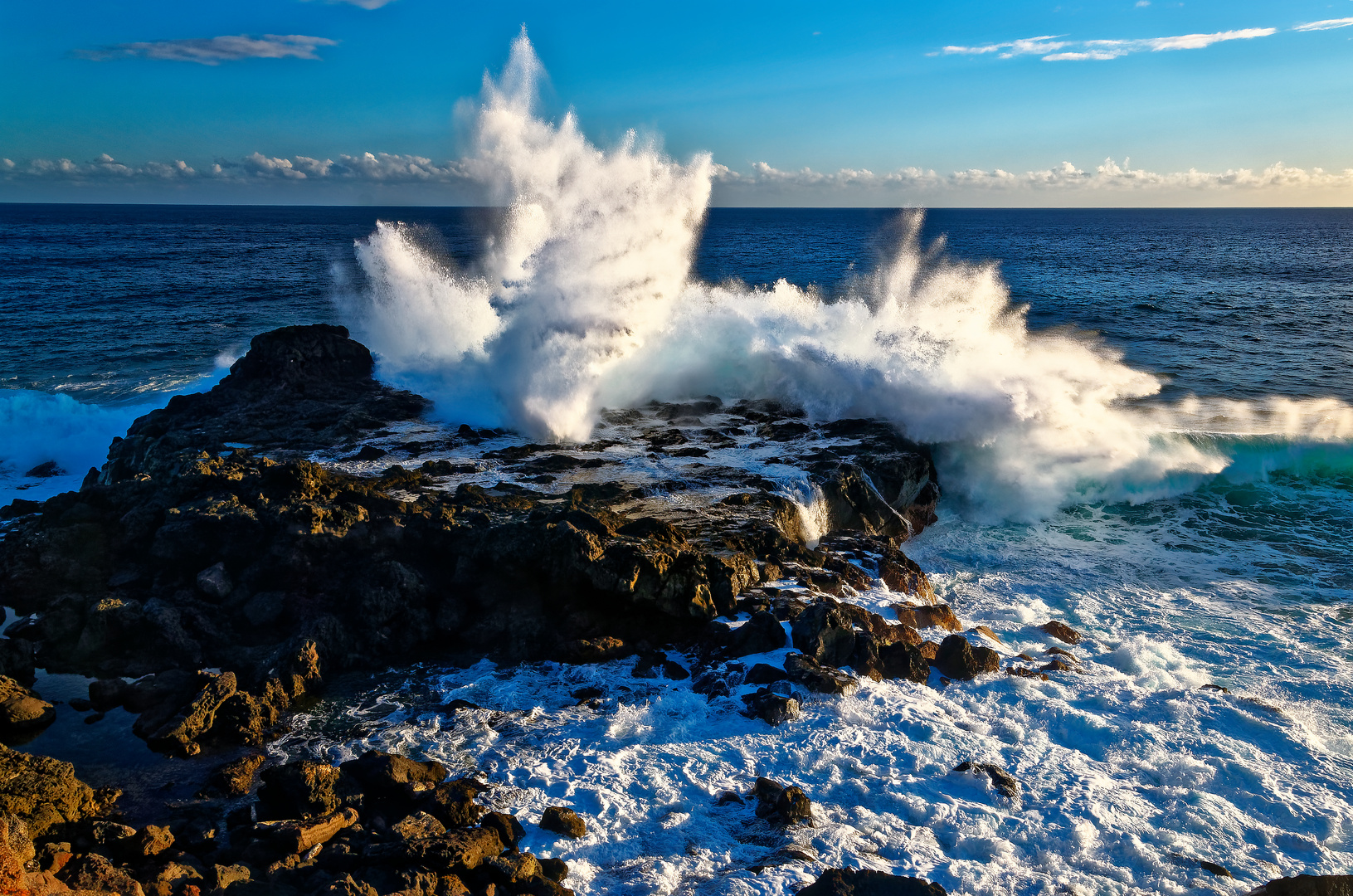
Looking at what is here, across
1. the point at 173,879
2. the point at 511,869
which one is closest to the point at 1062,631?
the point at 511,869

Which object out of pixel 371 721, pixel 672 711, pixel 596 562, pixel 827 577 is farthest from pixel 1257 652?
pixel 371 721

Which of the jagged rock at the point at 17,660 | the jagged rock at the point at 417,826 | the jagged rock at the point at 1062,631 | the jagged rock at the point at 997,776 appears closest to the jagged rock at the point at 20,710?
the jagged rock at the point at 17,660

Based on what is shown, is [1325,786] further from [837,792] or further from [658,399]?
[658,399]

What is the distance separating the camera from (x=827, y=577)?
12266 millimetres

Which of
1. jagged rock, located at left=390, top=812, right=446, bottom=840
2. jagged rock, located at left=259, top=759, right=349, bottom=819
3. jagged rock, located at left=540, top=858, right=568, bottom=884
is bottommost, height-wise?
jagged rock, located at left=540, top=858, right=568, bottom=884

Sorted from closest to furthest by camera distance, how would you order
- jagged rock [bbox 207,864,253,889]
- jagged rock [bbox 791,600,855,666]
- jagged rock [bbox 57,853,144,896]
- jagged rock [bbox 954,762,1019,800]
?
jagged rock [bbox 57,853,144,896] → jagged rock [bbox 207,864,253,889] → jagged rock [bbox 954,762,1019,800] → jagged rock [bbox 791,600,855,666]

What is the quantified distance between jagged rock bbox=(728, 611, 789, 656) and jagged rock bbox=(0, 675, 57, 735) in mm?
7968

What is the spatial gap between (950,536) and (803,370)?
21.0 feet

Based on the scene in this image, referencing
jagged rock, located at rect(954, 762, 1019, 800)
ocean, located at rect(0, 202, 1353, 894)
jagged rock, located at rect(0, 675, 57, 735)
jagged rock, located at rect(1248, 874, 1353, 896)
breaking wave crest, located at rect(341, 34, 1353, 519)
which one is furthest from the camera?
breaking wave crest, located at rect(341, 34, 1353, 519)

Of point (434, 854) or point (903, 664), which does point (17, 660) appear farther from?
point (903, 664)

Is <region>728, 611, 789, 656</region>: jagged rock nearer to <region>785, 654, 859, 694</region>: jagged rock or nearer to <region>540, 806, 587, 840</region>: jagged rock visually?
<region>785, 654, 859, 694</region>: jagged rock

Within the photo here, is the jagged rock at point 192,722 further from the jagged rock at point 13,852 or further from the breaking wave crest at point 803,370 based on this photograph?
the breaking wave crest at point 803,370

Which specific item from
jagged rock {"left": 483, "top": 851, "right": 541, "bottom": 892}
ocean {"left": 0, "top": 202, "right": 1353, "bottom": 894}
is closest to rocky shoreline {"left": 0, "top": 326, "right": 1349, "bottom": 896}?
jagged rock {"left": 483, "top": 851, "right": 541, "bottom": 892}

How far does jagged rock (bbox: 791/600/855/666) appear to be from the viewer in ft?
33.1
